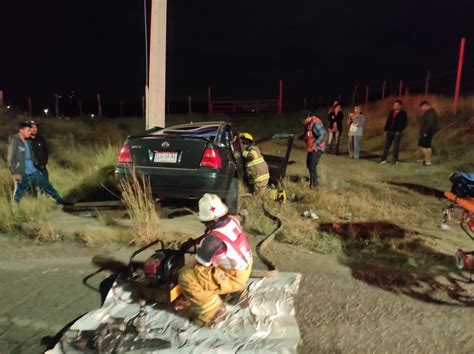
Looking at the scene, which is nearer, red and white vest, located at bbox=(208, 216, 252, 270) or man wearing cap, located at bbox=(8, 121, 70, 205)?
red and white vest, located at bbox=(208, 216, 252, 270)

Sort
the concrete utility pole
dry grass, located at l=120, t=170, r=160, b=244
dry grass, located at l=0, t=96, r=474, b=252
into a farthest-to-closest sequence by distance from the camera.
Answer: the concrete utility pole → dry grass, located at l=0, t=96, r=474, b=252 → dry grass, located at l=120, t=170, r=160, b=244

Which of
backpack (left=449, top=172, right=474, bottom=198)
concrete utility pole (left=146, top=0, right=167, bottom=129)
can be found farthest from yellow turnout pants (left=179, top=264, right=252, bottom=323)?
concrete utility pole (left=146, top=0, right=167, bottom=129)

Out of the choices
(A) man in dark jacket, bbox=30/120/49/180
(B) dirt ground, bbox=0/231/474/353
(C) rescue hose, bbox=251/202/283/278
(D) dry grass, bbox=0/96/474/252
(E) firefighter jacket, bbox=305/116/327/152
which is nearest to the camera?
(B) dirt ground, bbox=0/231/474/353

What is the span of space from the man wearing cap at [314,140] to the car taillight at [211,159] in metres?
2.45

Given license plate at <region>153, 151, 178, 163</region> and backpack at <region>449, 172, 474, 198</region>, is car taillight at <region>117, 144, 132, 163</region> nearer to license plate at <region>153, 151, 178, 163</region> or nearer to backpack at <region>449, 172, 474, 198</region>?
license plate at <region>153, 151, 178, 163</region>

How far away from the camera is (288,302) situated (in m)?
3.92

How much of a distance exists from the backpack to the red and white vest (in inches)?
97.0

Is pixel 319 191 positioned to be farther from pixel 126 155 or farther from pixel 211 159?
pixel 126 155

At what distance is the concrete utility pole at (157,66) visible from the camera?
853 cm

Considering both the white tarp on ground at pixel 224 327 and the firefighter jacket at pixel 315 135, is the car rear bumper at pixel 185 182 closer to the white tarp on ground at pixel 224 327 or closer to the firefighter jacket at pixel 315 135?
the white tarp on ground at pixel 224 327

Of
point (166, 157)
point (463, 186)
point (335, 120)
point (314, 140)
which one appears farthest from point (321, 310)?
point (335, 120)

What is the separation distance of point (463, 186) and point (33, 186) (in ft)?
20.3

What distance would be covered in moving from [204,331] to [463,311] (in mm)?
2139

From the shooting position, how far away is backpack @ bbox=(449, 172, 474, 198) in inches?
181
